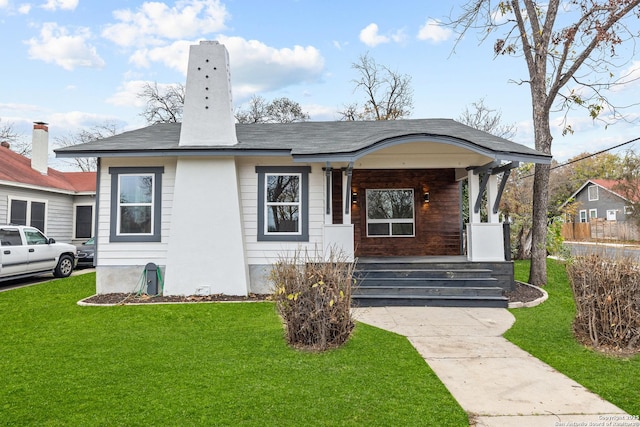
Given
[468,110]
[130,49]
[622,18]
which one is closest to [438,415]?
[622,18]

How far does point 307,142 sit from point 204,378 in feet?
20.4

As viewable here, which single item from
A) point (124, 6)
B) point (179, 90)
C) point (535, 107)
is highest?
point (179, 90)

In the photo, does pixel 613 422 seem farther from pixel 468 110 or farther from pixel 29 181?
pixel 468 110

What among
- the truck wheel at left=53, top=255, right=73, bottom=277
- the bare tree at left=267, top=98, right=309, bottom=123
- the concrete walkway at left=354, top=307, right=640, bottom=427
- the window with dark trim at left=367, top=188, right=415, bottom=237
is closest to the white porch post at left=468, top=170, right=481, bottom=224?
the window with dark trim at left=367, top=188, right=415, bottom=237

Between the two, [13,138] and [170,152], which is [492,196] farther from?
[13,138]

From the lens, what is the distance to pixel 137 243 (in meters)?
8.20

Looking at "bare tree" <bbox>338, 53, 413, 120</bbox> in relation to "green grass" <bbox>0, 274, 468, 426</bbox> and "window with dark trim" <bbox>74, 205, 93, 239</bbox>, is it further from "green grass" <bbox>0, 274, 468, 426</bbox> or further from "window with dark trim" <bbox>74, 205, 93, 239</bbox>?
"green grass" <bbox>0, 274, 468, 426</bbox>

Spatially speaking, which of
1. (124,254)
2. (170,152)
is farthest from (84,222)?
(170,152)

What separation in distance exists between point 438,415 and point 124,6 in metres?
13.7

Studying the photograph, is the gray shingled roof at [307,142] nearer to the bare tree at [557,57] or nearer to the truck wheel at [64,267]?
the bare tree at [557,57]

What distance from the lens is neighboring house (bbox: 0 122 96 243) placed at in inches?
486

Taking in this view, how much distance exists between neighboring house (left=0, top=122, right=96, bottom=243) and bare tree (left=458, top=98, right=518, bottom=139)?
21.6 meters

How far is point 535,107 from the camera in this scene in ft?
30.1

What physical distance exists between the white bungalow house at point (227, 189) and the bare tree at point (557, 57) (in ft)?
4.91
